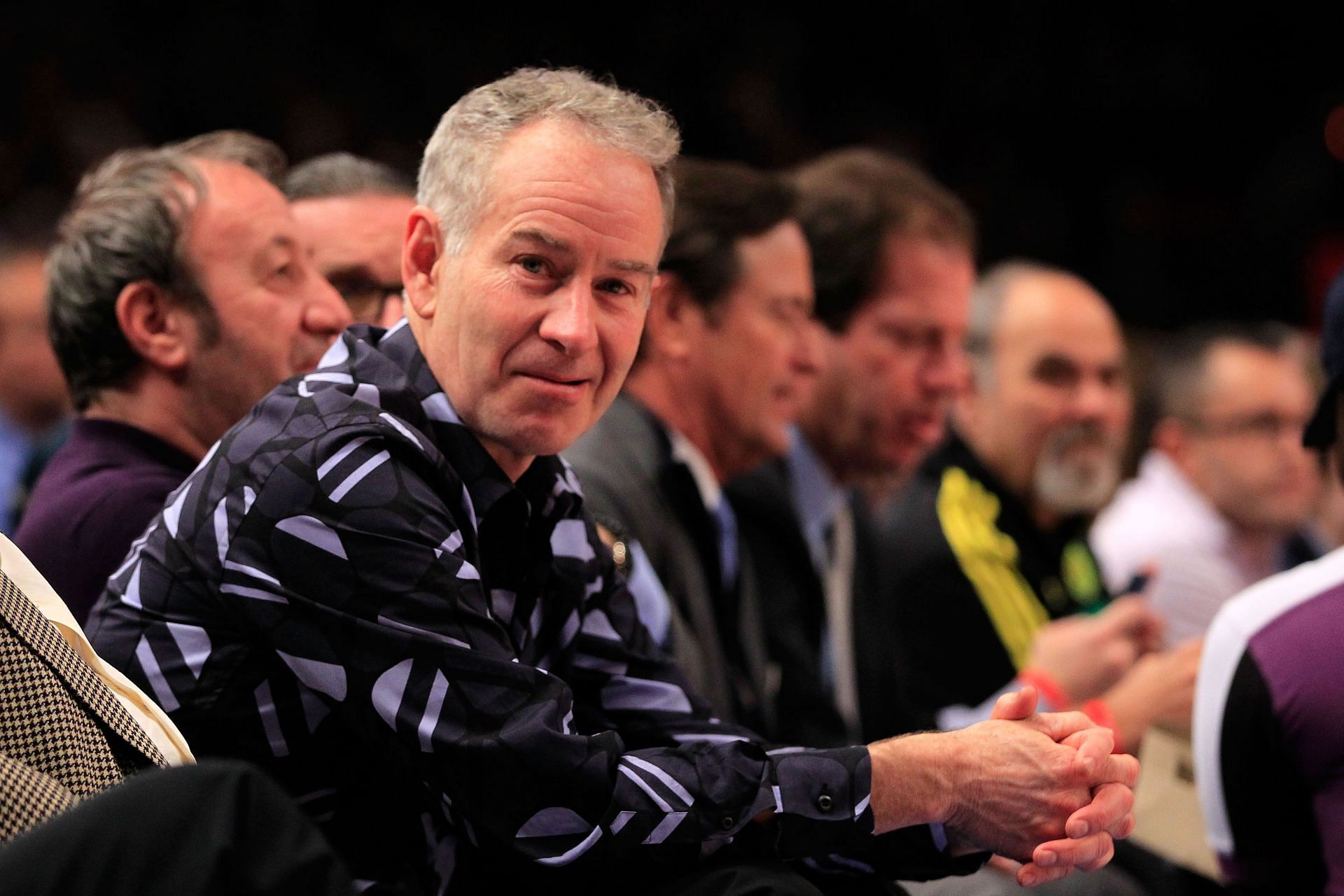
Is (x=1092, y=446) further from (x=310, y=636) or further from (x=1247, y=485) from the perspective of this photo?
(x=310, y=636)

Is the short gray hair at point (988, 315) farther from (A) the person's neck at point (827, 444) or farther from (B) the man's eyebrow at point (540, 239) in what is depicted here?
(B) the man's eyebrow at point (540, 239)

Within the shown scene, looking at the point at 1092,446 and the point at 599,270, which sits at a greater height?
the point at 599,270

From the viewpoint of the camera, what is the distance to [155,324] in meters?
2.11

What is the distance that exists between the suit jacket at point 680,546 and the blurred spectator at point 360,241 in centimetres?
43

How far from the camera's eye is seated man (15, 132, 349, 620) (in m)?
2.09

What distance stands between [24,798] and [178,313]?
1.00m

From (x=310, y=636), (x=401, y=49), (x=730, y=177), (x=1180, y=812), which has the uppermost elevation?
(x=401, y=49)

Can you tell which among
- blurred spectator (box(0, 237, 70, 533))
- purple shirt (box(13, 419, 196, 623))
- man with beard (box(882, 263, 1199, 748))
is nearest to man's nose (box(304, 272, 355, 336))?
purple shirt (box(13, 419, 196, 623))

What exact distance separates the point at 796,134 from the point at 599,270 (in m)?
6.52

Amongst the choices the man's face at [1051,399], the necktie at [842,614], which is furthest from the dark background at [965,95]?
the necktie at [842,614]

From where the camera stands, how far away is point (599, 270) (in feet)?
5.43

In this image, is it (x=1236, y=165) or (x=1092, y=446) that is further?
(x=1236, y=165)

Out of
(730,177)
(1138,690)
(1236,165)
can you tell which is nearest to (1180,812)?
(1138,690)

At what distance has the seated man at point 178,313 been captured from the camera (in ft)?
6.86
